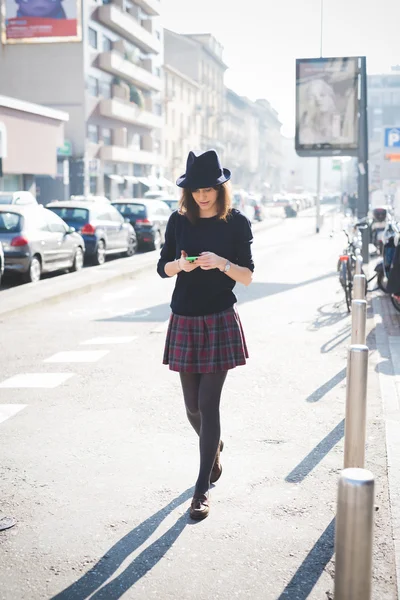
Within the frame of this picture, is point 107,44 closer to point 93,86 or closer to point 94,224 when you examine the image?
point 93,86

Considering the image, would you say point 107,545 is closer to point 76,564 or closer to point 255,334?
point 76,564

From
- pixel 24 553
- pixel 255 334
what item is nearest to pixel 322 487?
pixel 24 553

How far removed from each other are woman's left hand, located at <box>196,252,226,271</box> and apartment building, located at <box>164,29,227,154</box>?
262 ft

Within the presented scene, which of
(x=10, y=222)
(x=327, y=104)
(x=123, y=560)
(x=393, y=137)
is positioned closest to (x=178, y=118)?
(x=393, y=137)

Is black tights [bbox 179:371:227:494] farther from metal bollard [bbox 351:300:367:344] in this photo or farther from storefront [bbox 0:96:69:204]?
storefront [bbox 0:96:69:204]

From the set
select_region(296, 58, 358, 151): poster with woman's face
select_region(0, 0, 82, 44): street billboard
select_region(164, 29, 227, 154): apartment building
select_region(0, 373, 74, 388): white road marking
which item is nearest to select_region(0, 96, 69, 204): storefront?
select_region(0, 0, 82, 44): street billboard

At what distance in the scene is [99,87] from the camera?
2079 inches

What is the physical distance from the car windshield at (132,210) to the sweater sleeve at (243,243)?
73.3 feet

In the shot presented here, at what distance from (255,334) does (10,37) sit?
138ft

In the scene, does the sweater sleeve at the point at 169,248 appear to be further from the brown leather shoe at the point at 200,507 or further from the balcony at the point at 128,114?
the balcony at the point at 128,114

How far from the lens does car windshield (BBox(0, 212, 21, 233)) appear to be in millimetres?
16234

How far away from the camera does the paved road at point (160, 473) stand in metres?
3.65

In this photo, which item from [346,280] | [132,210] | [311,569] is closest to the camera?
[311,569]

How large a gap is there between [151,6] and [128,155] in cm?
1302
